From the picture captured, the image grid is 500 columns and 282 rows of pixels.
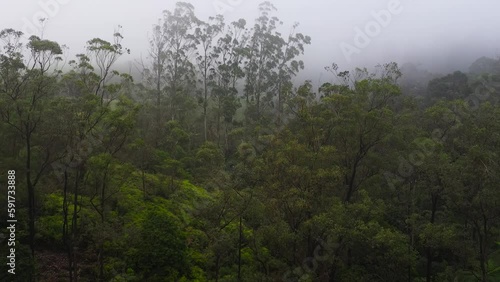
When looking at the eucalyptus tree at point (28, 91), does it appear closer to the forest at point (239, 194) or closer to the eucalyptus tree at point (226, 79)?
the forest at point (239, 194)

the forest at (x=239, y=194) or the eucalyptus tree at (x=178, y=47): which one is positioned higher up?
the eucalyptus tree at (x=178, y=47)

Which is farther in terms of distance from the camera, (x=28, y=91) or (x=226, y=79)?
(x=226, y=79)

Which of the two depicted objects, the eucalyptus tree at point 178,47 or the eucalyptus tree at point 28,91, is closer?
the eucalyptus tree at point 28,91

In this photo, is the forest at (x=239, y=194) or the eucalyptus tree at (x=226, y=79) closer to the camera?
the forest at (x=239, y=194)

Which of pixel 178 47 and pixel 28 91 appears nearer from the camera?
pixel 28 91

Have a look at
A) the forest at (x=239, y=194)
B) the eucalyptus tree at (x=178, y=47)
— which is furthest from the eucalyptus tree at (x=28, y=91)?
the eucalyptus tree at (x=178, y=47)

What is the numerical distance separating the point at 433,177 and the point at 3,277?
16.7 meters

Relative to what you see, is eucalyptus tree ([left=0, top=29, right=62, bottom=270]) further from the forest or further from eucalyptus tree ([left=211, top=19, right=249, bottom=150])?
eucalyptus tree ([left=211, top=19, right=249, bottom=150])

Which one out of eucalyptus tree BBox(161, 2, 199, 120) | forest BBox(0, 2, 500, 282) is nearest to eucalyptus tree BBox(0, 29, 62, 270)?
forest BBox(0, 2, 500, 282)

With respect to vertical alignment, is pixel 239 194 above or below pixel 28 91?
below

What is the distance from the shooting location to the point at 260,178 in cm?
1684

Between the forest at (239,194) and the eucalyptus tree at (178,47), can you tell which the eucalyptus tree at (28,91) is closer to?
the forest at (239,194)

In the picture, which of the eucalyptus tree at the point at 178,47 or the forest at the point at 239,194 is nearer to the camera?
the forest at the point at 239,194

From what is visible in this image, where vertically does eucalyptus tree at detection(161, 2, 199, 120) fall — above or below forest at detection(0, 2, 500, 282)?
above
